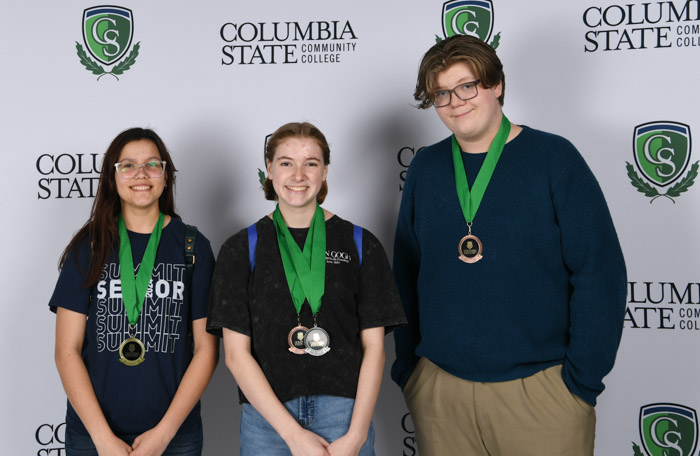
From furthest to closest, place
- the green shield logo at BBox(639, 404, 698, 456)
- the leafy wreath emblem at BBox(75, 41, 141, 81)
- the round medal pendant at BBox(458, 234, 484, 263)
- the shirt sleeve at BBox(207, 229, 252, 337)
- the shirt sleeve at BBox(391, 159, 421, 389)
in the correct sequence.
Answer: the leafy wreath emblem at BBox(75, 41, 141, 81) < the green shield logo at BBox(639, 404, 698, 456) < the shirt sleeve at BBox(391, 159, 421, 389) < the round medal pendant at BBox(458, 234, 484, 263) < the shirt sleeve at BBox(207, 229, 252, 337)

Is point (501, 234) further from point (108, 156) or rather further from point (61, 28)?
point (61, 28)

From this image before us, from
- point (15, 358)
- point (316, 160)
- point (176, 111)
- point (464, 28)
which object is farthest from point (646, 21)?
point (15, 358)

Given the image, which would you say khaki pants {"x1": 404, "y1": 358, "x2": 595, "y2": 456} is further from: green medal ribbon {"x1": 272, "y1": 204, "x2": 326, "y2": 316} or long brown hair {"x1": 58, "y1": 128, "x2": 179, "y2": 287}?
long brown hair {"x1": 58, "y1": 128, "x2": 179, "y2": 287}

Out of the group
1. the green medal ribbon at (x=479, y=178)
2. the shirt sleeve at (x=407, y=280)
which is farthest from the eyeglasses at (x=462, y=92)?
the shirt sleeve at (x=407, y=280)

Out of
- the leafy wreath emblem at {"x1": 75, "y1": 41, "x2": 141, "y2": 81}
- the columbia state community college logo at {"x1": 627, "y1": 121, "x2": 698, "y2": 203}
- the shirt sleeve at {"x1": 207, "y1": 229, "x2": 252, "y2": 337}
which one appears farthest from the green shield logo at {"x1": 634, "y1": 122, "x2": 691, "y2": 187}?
the leafy wreath emblem at {"x1": 75, "y1": 41, "x2": 141, "y2": 81}

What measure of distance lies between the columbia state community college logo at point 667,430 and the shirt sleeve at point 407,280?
1.11m

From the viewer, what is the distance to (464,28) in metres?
2.75

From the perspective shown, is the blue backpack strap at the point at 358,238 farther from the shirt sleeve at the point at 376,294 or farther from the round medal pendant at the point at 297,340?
the round medal pendant at the point at 297,340

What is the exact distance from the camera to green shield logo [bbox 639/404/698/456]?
2588 millimetres

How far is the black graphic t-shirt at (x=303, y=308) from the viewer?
185cm

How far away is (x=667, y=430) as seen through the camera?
8.54 ft

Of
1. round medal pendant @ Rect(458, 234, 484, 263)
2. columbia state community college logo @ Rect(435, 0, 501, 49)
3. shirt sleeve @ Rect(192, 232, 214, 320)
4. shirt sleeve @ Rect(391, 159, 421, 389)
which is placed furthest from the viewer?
columbia state community college logo @ Rect(435, 0, 501, 49)

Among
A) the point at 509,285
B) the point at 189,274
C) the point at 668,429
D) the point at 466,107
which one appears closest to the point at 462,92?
the point at 466,107

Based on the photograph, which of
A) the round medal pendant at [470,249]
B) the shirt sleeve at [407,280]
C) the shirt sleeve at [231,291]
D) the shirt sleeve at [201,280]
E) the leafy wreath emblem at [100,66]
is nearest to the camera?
the shirt sleeve at [231,291]
